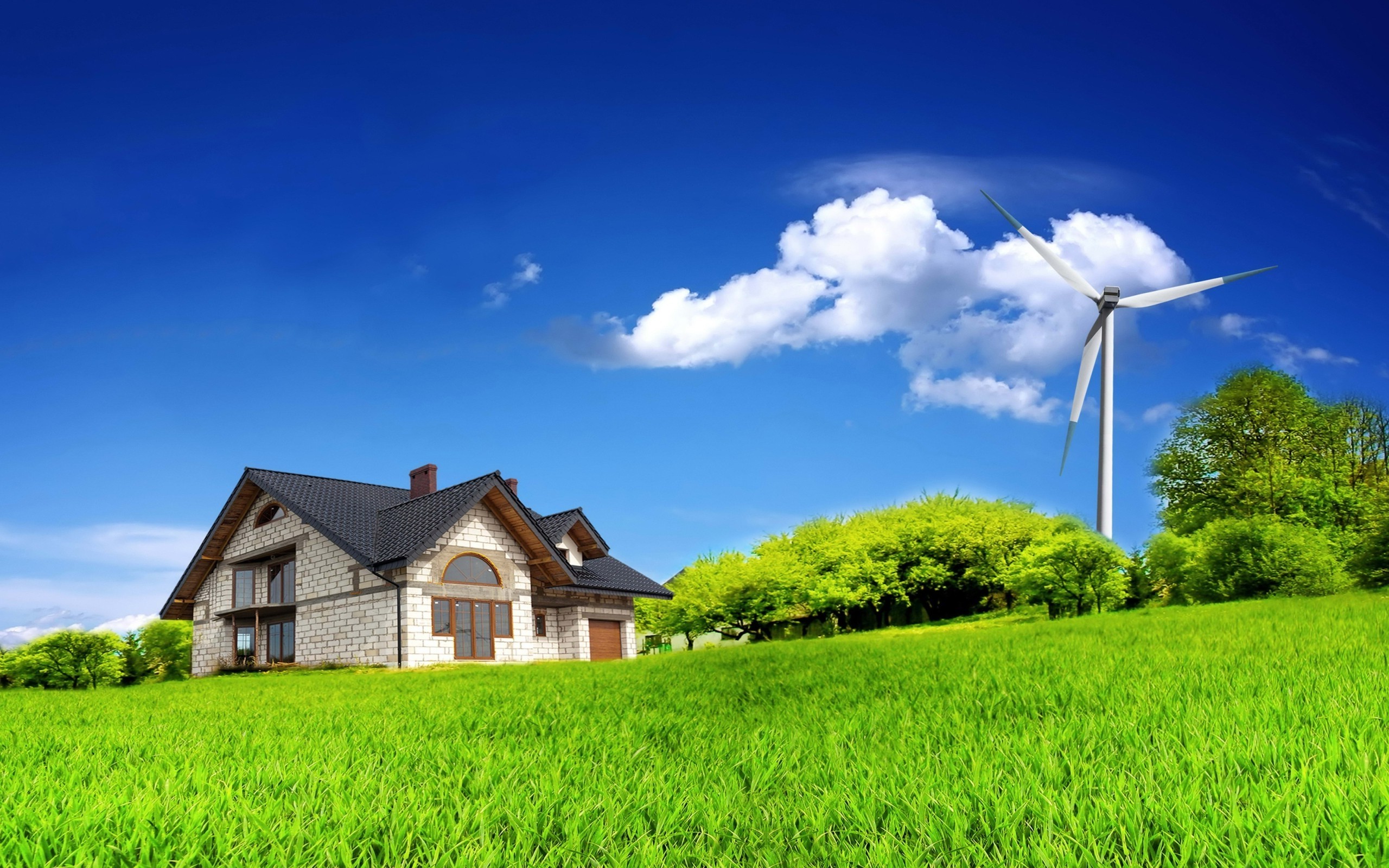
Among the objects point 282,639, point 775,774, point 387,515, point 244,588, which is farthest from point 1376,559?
point 244,588

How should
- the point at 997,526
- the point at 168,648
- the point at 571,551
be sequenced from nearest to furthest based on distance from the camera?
1. the point at 571,551
2. the point at 168,648
3. the point at 997,526

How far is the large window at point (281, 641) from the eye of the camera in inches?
1188

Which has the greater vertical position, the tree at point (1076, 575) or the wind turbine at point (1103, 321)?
the wind turbine at point (1103, 321)

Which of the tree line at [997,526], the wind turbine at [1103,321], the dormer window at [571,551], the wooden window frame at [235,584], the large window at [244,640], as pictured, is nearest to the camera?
the wind turbine at [1103,321]

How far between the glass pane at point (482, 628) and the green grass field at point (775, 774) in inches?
682

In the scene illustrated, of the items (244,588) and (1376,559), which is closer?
(1376,559)

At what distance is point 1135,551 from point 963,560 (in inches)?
396

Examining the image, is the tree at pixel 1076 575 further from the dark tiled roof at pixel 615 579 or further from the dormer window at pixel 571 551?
the dormer window at pixel 571 551

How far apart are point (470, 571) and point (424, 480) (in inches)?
232

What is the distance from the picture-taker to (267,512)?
3148 cm

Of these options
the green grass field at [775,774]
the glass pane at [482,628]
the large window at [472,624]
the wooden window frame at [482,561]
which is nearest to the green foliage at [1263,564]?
the green grass field at [775,774]

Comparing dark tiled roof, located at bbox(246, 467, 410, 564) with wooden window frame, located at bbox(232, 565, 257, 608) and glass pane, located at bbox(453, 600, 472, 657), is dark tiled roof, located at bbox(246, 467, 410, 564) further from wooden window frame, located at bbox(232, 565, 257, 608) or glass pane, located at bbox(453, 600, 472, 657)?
wooden window frame, located at bbox(232, 565, 257, 608)

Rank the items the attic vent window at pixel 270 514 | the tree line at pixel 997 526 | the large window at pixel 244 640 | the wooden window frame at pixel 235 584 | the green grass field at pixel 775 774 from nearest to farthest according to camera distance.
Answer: the green grass field at pixel 775 774, the attic vent window at pixel 270 514, the wooden window frame at pixel 235 584, the large window at pixel 244 640, the tree line at pixel 997 526

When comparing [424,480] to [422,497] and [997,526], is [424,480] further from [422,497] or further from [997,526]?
[997,526]
